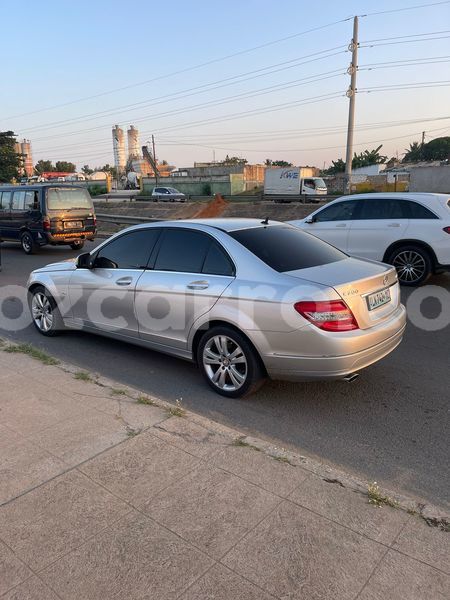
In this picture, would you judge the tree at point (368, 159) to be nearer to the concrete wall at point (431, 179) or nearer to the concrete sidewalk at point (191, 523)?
the concrete wall at point (431, 179)

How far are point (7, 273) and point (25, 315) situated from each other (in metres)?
4.32

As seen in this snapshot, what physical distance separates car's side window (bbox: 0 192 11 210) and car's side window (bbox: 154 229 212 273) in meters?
10.7

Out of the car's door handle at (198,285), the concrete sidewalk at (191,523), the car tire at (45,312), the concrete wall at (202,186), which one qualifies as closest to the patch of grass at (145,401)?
the concrete sidewalk at (191,523)

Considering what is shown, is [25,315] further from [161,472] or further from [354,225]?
[354,225]

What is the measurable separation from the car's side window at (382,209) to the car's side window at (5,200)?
32.9 ft

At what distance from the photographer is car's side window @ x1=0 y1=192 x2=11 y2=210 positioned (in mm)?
13773

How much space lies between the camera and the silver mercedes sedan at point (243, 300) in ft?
12.2

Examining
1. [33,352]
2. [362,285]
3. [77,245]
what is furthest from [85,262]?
[77,245]

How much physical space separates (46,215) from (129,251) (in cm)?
880

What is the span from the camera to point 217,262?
434 cm

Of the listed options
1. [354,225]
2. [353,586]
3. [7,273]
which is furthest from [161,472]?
[7,273]

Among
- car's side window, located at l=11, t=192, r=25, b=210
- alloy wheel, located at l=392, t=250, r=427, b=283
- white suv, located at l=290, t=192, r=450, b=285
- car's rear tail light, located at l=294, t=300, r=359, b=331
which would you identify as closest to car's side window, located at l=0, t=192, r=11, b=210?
car's side window, located at l=11, t=192, r=25, b=210

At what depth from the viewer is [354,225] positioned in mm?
8984

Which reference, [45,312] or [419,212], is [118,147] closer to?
[419,212]
